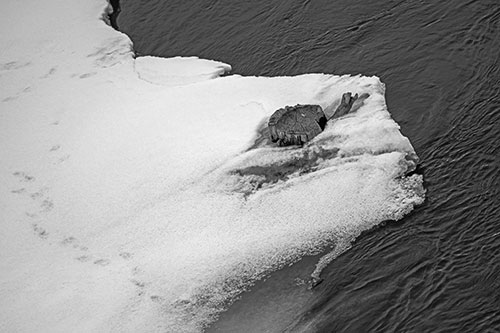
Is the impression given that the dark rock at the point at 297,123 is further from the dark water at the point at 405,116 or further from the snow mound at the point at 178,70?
the snow mound at the point at 178,70

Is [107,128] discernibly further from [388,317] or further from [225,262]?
[388,317]

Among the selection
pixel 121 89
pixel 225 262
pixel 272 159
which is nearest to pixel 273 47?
pixel 121 89

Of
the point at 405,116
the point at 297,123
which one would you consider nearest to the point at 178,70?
the point at 297,123

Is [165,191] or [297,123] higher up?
[297,123]

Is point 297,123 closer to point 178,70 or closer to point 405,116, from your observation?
point 405,116

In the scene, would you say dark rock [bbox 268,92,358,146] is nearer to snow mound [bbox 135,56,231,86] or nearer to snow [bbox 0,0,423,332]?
snow [bbox 0,0,423,332]

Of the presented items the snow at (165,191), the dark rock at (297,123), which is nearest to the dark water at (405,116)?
the snow at (165,191)
